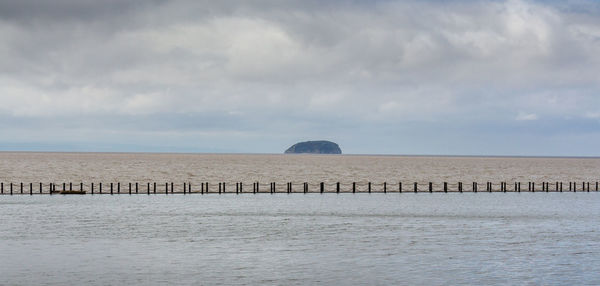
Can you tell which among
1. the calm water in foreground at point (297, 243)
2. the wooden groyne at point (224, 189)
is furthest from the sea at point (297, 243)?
the wooden groyne at point (224, 189)

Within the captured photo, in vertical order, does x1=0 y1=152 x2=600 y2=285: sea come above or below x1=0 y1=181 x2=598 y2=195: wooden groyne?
below

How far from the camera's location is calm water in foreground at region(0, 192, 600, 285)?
3014 cm

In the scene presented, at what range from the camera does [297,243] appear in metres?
40.5

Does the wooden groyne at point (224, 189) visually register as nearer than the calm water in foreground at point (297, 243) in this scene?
No

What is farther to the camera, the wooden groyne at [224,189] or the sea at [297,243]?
the wooden groyne at [224,189]

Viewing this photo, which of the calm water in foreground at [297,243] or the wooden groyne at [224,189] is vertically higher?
the wooden groyne at [224,189]

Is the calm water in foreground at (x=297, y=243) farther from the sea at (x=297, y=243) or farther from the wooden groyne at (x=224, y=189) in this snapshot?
the wooden groyne at (x=224, y=189)

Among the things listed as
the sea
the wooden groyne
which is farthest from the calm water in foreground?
the wooden groyne

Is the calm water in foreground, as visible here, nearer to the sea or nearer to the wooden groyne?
the sea

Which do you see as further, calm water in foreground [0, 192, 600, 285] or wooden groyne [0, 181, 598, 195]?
wooden groyne [0, 181, 598, 195]

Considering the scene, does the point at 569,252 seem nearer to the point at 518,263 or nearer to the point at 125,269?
the point at 518,263

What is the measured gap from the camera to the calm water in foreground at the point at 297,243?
3014 cm

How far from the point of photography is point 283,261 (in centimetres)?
3400

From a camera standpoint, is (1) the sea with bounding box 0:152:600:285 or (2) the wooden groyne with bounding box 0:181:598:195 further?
(2) the wooden groyne with bounding box 0:181:598:195
